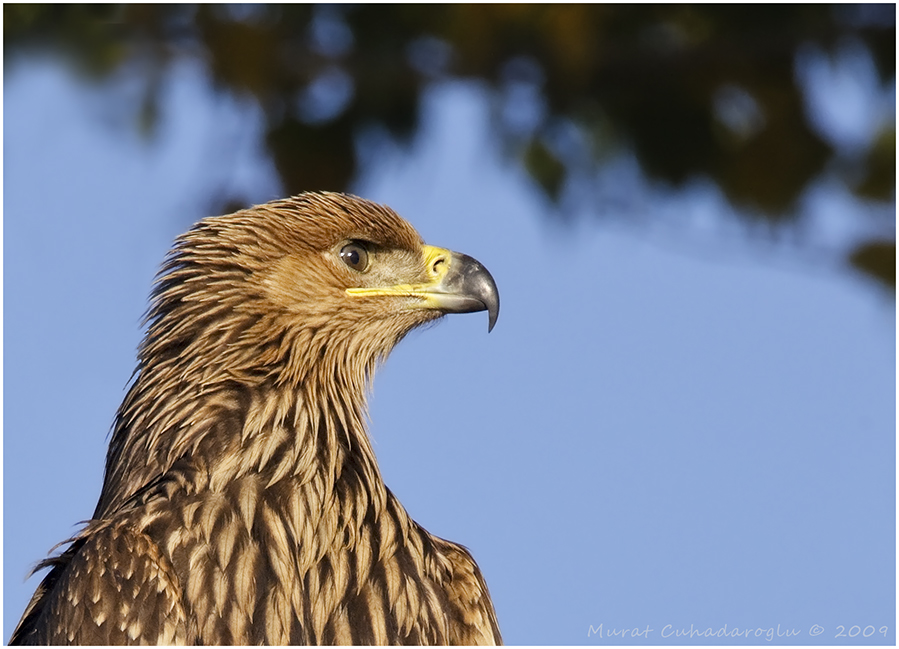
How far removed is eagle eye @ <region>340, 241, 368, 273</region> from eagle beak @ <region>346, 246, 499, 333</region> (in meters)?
0.08

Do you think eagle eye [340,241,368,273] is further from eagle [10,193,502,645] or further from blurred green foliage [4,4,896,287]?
blurred green foliage [4,4,896,287]

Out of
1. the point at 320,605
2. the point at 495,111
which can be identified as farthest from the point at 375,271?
the point at 495,111

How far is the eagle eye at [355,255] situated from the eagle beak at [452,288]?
0.08 m

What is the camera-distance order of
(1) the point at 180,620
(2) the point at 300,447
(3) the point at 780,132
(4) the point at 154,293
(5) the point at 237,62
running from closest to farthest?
(1) the point at 180,620 → (2) the point at 300,447 → (4) the point at 154,293 → (5) the point at 237,62 → (3) the point at 780,132

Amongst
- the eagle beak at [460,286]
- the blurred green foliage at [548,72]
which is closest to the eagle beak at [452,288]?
the eagle beak at [460,286]

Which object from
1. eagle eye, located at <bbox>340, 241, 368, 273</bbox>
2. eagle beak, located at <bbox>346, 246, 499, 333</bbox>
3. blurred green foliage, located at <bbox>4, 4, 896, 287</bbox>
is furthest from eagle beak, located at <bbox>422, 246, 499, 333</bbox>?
blurred green foliage, located at <bbox>4, 4, 896, 287</bbox>

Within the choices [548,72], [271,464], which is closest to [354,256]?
[271,464]

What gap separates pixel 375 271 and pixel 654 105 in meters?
3.28

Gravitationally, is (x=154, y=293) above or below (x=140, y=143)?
below

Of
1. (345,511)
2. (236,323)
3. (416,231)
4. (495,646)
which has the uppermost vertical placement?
(416,231)

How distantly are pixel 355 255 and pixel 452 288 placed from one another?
13.3 inches

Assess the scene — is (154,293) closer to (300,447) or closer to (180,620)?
(300,447)

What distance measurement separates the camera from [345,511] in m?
3.47

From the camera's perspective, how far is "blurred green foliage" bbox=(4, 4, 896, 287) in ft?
18.7
